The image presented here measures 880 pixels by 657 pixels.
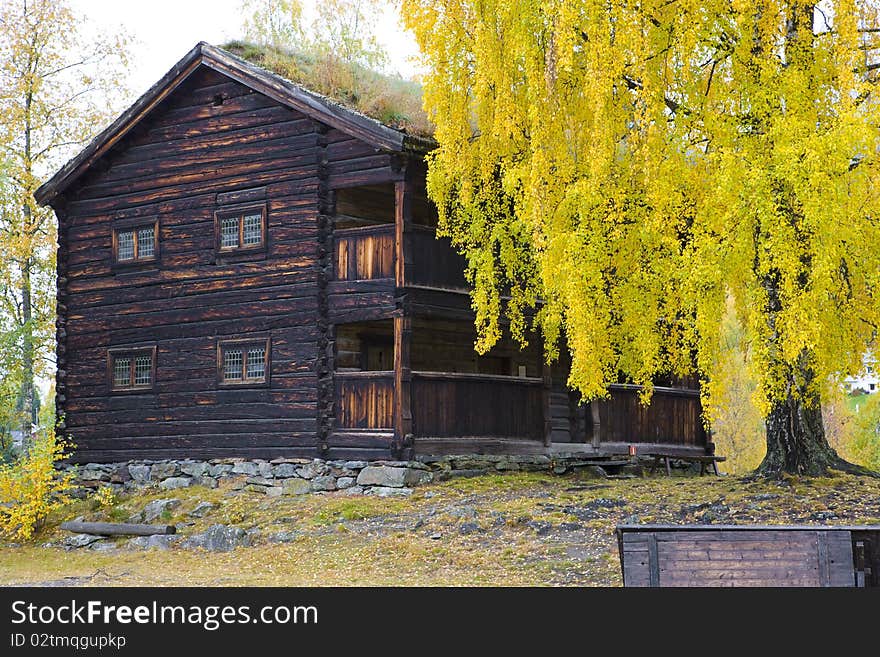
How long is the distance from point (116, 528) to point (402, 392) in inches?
223

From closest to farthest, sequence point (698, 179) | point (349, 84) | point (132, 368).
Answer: point (698, 179) < point (349, 84) < point (132, 368)

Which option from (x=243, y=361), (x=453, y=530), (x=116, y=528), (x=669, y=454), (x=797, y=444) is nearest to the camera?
(x=453, y=530)

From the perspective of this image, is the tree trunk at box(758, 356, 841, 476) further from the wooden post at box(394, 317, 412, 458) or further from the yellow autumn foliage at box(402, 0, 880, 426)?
the wooden post at box(394, 317, 412, 458)

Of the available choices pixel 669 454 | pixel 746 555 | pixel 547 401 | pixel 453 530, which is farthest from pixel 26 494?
pixel 746 555

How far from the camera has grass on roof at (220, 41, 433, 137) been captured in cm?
2447

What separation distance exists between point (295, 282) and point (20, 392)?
1818 centimetres

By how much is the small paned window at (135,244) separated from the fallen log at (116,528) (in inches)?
246

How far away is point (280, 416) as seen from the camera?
2359 cm

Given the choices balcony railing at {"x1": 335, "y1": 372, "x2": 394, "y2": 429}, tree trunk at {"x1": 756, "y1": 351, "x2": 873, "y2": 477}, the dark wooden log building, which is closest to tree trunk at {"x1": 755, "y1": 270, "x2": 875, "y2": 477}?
tree trunk at {"x1": 756, "y1": 351, "x2": 873, "y2": 477}

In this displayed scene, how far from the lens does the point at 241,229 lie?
81.1ft

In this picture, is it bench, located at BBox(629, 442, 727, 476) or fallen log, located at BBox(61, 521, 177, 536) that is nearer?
fallen log, located at BBox(61, 521, 177, 536)

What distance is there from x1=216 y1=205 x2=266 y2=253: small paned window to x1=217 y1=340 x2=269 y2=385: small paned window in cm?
Result: 191

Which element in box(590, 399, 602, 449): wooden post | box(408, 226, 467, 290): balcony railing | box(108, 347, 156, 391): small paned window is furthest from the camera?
box(108, 347, 156, 391): small paned window

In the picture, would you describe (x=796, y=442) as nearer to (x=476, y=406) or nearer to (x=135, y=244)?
(x=476, y=406)
